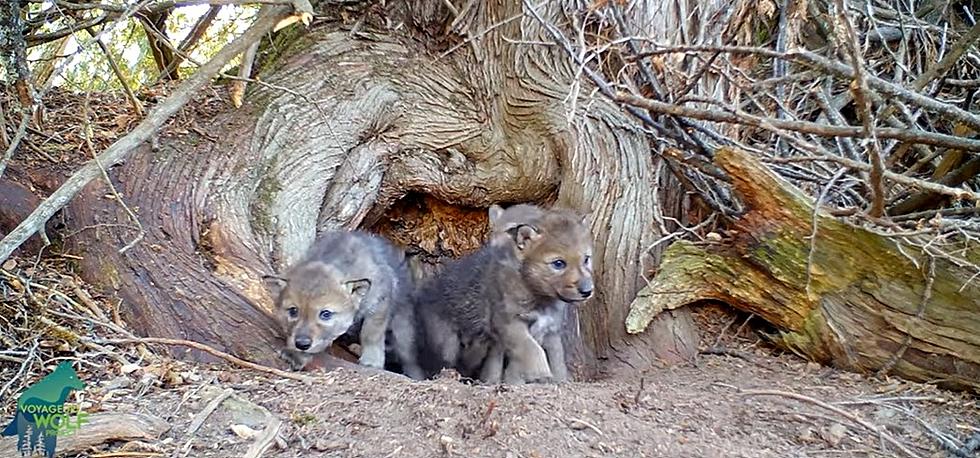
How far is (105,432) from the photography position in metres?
2.68

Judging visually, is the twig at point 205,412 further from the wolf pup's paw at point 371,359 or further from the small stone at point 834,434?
the small stone at point 834,434

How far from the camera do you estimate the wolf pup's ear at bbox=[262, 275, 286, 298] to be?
403cm

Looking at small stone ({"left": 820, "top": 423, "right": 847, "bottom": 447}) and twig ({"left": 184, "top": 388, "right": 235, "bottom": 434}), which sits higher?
twig ({"left": 184, "top": 388, "right": 235, "bottom": 434})

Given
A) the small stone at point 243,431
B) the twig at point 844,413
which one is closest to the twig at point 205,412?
the small stone at point 243,431

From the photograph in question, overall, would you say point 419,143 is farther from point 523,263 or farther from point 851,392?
point 851,392

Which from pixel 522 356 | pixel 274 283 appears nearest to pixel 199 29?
pixel 274 283

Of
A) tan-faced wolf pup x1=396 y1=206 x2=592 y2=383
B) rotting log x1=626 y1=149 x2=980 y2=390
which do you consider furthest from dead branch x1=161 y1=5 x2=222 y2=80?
rotting log x1=626 y1=149 x2=980 y2=390

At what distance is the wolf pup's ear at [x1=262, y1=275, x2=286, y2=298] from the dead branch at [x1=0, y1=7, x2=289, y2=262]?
85 centimetres

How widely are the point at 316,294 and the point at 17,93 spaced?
1.66 m

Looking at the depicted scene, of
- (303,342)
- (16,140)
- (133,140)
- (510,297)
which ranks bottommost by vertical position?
(510,297)

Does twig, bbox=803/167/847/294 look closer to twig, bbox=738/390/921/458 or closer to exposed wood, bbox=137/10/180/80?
twig, bbox=738/390/921/458

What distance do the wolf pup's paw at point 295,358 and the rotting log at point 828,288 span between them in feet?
5.20

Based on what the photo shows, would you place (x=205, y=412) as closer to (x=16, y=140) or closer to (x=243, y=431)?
(x=243, y=431)

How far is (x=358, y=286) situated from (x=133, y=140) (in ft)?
4.25
